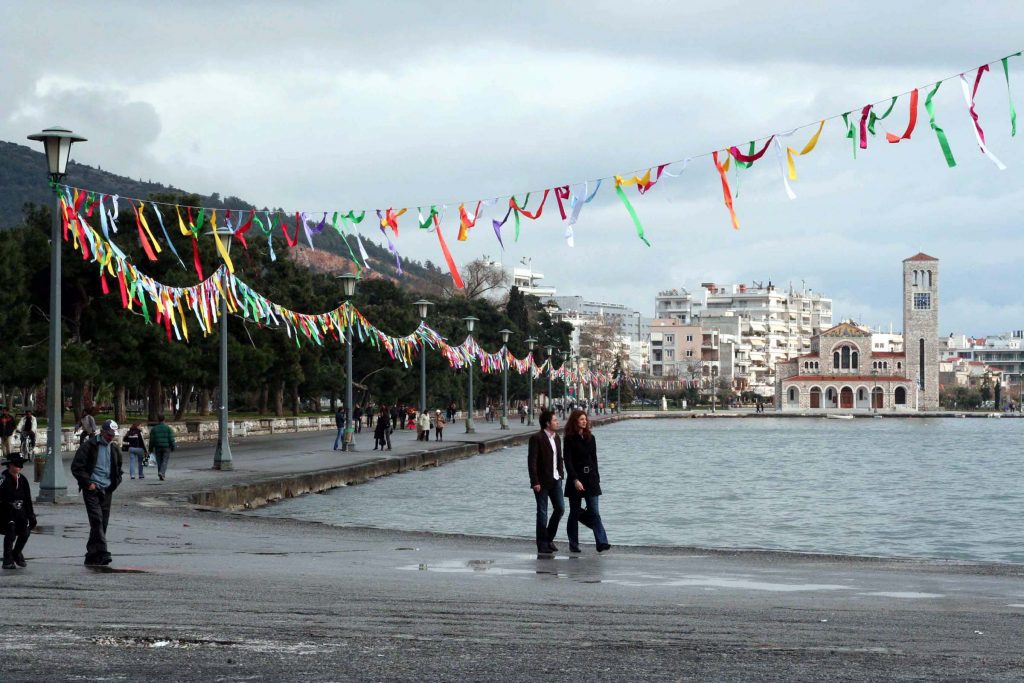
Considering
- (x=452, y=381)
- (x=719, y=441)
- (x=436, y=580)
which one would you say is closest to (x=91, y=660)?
(x=436, y=580)

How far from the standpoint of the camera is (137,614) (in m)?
10.4

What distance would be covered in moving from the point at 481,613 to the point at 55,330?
1260 cm

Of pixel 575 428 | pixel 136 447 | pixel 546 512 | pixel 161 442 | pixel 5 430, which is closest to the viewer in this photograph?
pixel 575 428

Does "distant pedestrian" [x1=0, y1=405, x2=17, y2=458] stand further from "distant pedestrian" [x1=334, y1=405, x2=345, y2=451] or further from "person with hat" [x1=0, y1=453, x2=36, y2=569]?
"person with hat" [x1=0, y1=453, x2=36, y2=569]

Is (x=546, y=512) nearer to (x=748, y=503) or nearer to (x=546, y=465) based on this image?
(x=546, y=465)

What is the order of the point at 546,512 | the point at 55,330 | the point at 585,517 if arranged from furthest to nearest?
the point at 55,330, the point at 585,517, the point at 546,512

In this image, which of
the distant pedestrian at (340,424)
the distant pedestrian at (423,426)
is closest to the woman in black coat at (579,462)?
the distant pedestrian at (340,424)

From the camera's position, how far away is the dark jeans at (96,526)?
14133 mm

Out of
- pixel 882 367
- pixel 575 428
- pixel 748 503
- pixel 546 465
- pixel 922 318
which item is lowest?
pixel 748 503

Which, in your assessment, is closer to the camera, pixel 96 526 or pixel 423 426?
pixel 96 526

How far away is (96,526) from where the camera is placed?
14133mm

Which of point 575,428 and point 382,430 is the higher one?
point 575,428

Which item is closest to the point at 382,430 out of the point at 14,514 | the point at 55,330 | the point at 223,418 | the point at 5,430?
the point at 5,430

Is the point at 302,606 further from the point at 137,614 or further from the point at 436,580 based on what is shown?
the point at 436,580
